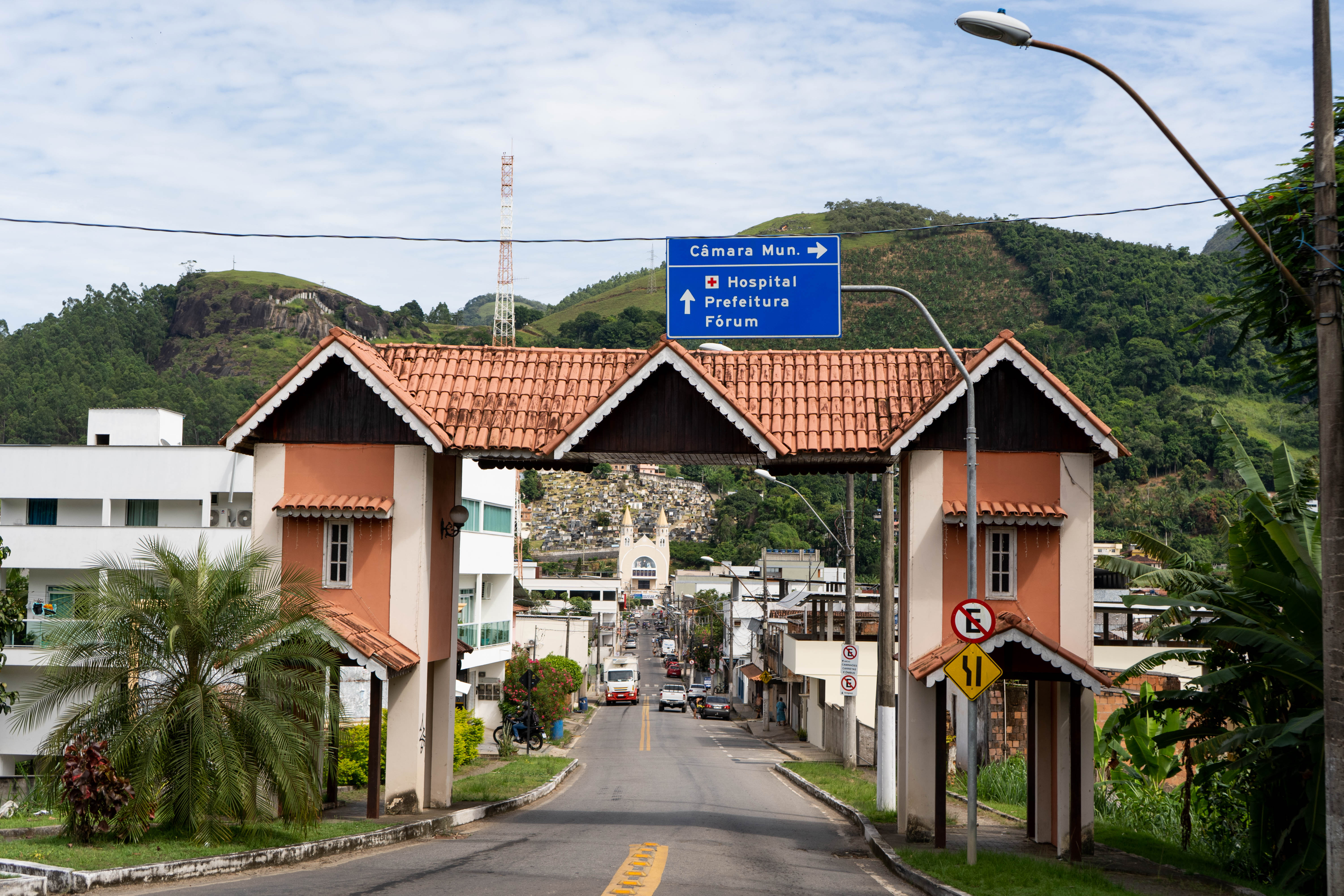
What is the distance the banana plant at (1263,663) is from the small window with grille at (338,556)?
12050 mm

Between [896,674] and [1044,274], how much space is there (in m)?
138

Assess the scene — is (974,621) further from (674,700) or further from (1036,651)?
(674,700)

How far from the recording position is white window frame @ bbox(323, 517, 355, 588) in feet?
64.0

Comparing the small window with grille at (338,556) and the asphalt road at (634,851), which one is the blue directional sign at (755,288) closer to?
the small window with grille at (338,556)

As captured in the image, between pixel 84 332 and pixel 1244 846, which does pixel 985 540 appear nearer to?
pixel 1244 846

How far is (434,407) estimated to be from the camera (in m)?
19.8

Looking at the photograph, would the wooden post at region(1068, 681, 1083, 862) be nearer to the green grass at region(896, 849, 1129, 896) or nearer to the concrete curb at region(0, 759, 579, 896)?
the green grass at region(896, 849, 1129, 896)

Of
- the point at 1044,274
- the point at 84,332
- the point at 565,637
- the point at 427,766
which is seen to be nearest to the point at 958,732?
the point at 427,766

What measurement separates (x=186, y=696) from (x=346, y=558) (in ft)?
15.9

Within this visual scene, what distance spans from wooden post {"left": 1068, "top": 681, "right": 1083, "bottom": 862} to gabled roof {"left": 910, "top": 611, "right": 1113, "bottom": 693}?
359 mm

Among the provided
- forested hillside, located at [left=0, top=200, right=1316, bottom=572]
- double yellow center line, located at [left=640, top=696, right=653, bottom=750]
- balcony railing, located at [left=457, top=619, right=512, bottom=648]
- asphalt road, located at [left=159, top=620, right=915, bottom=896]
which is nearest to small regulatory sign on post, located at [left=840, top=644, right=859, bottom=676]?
asphalt road, located at [left=159, top=620, right=915, bottom=896]

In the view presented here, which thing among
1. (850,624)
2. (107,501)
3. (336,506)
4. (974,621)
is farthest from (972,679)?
(107,501)

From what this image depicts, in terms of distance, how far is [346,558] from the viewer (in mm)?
19625

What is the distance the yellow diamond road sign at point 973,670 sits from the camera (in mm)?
15156
